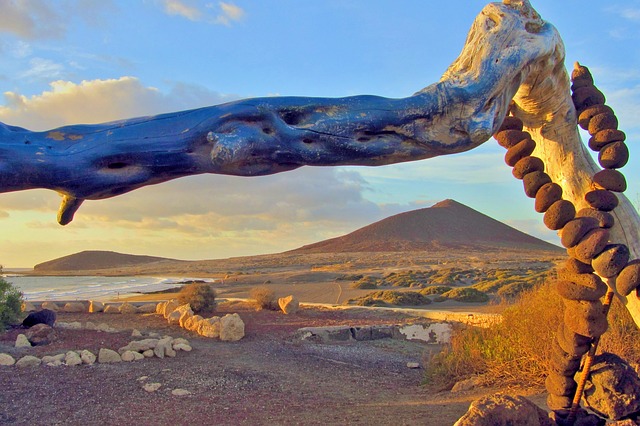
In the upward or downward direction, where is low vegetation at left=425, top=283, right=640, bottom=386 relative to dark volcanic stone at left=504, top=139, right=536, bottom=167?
downward

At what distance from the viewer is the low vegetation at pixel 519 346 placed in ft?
25.9

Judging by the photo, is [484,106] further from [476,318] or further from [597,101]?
[476,318]

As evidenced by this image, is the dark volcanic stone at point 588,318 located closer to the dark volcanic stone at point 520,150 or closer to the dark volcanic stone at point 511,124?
the dark volcanic stone at point 520,150

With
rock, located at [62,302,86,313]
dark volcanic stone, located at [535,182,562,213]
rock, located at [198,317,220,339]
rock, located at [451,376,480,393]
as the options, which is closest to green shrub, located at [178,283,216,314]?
rock, located at [198,317,220,339]

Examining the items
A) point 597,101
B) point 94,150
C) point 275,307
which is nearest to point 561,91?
point 597,101

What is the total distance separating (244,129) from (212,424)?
18.0ft

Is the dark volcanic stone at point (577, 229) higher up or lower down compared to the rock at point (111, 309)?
higher up

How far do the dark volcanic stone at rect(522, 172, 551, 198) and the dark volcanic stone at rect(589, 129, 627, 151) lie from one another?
0.35 m

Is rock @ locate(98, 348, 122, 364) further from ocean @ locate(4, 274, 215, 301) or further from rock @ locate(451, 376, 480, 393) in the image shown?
ocean @ locate(4, 274, 215, 301)

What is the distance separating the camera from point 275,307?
1773 centimetres

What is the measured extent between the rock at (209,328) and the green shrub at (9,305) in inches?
152

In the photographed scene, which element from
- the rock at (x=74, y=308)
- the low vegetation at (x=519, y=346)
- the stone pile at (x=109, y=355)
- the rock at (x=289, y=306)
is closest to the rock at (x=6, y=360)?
the stone pile at (x=109, y=355)

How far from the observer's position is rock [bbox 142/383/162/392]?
8555mm

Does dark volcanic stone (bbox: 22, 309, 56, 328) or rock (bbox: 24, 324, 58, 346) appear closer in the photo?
rock (bbox: 24, 324, 58, 346)
